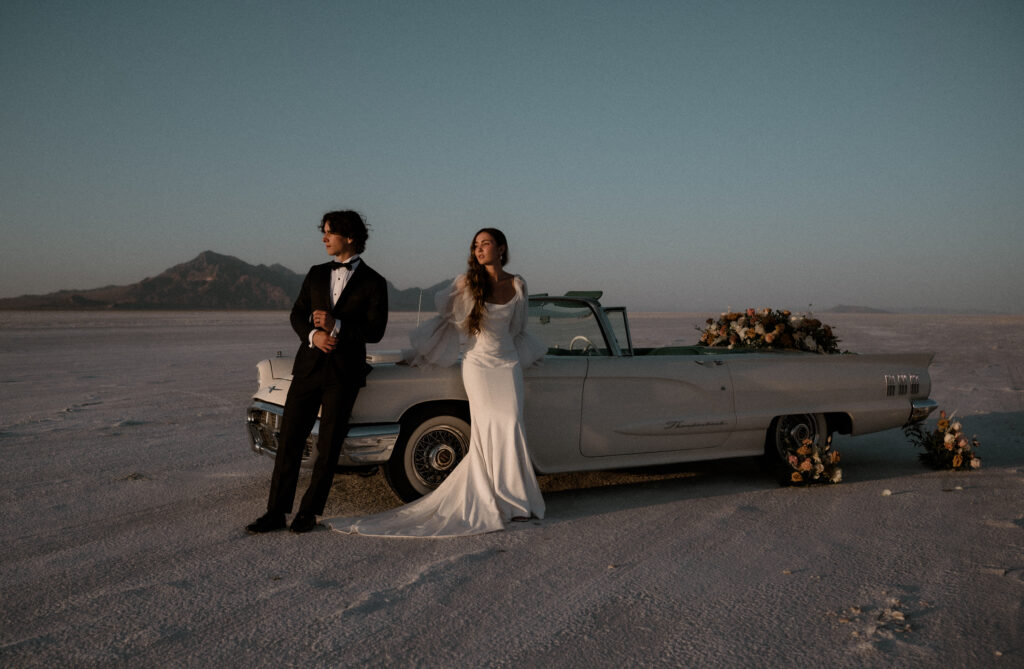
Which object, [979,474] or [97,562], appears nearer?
[97,562]

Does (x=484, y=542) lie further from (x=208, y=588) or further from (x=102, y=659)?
(x=102, y=659)

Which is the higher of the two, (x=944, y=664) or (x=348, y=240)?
(x=348, y=240)

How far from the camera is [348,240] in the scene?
15.7 ft

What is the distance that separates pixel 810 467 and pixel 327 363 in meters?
3.68

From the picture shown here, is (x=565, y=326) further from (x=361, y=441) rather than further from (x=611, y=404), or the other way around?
(x=361, y=441)

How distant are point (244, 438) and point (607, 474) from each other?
394cm

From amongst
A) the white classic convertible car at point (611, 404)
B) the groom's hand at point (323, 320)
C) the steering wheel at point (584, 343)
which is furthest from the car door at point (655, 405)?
the groom's hand at point (323, 320)

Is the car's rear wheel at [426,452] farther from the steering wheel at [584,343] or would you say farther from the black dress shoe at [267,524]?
the steering wheel at [584,343]

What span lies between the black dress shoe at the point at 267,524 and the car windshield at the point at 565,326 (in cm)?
221

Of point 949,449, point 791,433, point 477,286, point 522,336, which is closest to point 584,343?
point 522,336

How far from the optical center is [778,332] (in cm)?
691

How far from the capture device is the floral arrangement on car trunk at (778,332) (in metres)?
6.93

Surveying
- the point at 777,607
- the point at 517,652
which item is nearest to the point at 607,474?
the point at 777,607

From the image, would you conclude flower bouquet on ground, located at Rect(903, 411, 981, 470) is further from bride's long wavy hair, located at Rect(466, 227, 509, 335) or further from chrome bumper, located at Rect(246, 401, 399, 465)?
chrome bumper, located at Rect(246, 401, 399, 465)
